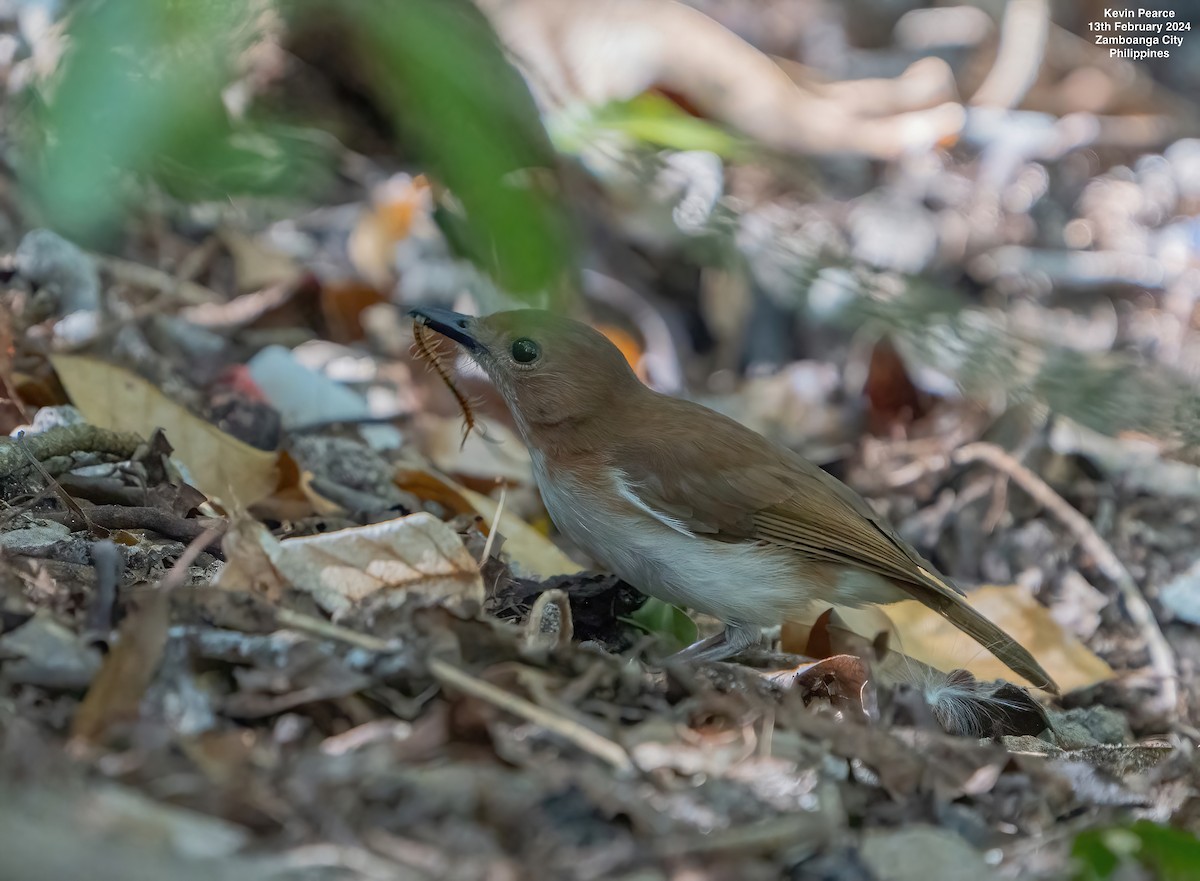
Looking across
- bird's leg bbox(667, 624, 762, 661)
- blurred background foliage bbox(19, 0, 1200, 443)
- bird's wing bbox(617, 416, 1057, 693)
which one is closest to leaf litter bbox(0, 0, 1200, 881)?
bird's leg bbox(667, 624, 762, 661)

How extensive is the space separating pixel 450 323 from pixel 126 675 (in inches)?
92.8

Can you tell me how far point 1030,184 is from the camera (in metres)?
8.45

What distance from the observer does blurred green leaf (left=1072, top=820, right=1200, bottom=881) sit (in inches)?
92.1

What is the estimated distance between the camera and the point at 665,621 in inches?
175

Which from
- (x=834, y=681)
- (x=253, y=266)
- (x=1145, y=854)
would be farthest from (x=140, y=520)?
(x=253, y=266)

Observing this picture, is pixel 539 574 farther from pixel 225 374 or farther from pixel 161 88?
pixel 161 88

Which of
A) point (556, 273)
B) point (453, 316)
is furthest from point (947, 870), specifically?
point (453, 316)

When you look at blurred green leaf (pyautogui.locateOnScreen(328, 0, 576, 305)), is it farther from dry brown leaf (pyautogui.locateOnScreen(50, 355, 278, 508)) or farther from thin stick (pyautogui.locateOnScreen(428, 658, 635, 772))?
dry brown leaf (pyautogui.locateOnScreen(50, 355, 278, 508))

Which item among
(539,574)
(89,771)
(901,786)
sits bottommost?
(539,574)

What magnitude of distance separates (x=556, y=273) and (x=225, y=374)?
423 cm

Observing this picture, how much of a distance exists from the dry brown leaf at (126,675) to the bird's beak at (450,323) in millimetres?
2099

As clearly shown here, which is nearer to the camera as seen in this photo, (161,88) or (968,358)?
(161,88)

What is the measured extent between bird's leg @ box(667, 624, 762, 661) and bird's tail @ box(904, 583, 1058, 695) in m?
0.60

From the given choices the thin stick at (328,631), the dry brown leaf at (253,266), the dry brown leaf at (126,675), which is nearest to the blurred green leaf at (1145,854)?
the thin stick at (328,631)
